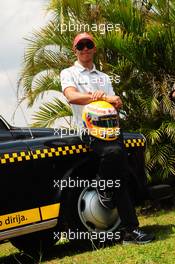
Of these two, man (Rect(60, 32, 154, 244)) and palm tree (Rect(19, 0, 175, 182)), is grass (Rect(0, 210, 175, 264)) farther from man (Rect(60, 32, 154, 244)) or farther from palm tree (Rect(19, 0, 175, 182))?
palm tree (Rect(19, 0, 175, 182))

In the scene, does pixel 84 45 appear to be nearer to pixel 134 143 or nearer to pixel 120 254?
pixel 134 143

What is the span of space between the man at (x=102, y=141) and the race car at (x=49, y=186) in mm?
171

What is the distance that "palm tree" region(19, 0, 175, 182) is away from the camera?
8648 mm

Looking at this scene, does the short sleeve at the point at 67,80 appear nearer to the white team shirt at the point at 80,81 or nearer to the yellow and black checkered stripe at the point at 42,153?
the white team shirt at the point at 80,81

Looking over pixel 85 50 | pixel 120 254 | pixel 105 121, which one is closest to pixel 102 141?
pixel 105 121

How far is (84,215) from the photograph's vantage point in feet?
15.3

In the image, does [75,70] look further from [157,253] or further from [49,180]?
[157,253]

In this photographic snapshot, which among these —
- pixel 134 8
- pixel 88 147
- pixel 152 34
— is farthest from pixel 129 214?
pixel 134 8

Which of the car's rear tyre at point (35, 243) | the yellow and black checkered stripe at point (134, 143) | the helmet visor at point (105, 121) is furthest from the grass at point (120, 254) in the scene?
the helmet visor at point (105, 121)

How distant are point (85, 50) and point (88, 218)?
1492 millimetres

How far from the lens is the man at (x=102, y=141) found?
4.48 meters

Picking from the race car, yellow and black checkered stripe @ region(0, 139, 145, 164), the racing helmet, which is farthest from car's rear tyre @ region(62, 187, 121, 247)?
the racing helmet

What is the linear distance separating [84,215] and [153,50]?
15.2ft

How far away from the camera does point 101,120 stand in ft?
14.6
